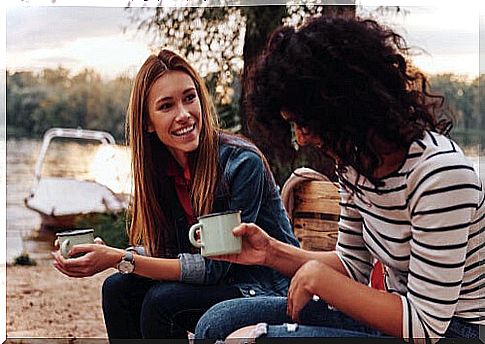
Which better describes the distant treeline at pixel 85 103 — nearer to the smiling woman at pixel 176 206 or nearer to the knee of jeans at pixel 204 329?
the smiling woman at pixel 176 206

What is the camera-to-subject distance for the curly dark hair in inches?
75.3

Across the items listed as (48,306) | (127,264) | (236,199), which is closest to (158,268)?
(127,264)

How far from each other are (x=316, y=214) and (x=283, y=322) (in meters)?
0.58

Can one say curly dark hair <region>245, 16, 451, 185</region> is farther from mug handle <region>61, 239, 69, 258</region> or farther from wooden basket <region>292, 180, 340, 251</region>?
mug handle <region>61, 239, 69, 258</region>

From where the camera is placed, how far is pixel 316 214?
8.70 feet

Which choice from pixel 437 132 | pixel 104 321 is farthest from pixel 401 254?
pixel 104 321

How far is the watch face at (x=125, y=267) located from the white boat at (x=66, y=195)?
18 centimetres

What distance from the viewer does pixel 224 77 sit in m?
2.65

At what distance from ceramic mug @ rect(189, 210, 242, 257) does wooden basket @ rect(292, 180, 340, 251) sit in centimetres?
28

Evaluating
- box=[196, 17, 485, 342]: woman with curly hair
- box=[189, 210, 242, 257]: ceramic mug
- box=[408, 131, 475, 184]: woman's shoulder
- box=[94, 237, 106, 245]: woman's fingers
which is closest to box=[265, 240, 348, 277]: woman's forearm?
box=[189, 210, 242, 257]: ceramic mug

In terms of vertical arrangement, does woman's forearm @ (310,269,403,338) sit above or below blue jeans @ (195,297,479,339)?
above

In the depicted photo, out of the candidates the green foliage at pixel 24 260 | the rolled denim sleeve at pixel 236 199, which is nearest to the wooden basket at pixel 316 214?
the rolled denim sleeve at pixel 236 199

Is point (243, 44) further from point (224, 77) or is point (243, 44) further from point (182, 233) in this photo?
point (182, 233)

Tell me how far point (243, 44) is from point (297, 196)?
1.66ft
